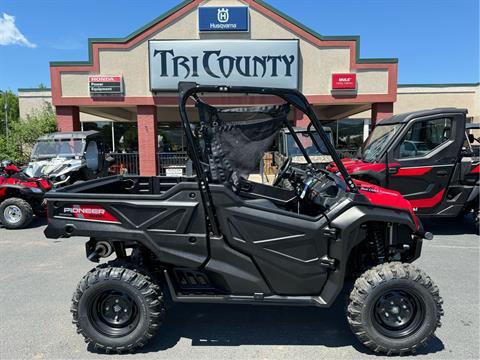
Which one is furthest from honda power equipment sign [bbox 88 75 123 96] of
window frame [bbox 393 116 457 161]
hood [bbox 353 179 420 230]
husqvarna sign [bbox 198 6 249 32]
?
hood [bbox 353 179 420 230]

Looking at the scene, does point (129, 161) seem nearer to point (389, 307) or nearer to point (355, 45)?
point (355, 45)

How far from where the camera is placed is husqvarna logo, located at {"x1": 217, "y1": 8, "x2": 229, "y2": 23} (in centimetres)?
1341

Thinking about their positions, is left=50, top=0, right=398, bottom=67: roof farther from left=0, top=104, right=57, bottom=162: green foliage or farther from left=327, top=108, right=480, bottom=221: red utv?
left=327, top=108, right=480, bottom=221: red utv

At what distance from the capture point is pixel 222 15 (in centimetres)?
1345

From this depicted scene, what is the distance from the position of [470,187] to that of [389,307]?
4.35 metres

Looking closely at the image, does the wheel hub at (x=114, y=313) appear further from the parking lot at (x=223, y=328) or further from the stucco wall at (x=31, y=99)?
the stucco wall at (x=31, y=99)

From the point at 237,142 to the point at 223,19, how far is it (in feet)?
40.2

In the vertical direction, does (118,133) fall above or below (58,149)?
above

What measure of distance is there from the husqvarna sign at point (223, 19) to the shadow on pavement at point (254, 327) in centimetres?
1234

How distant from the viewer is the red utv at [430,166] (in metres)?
5.91

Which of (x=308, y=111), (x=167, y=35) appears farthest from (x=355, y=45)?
(x=308, y=111)

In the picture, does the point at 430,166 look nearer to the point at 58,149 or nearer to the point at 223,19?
the point at 58,149

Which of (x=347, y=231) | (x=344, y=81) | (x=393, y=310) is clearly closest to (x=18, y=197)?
(x=347, y=231)

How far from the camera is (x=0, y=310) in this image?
11.5ft
